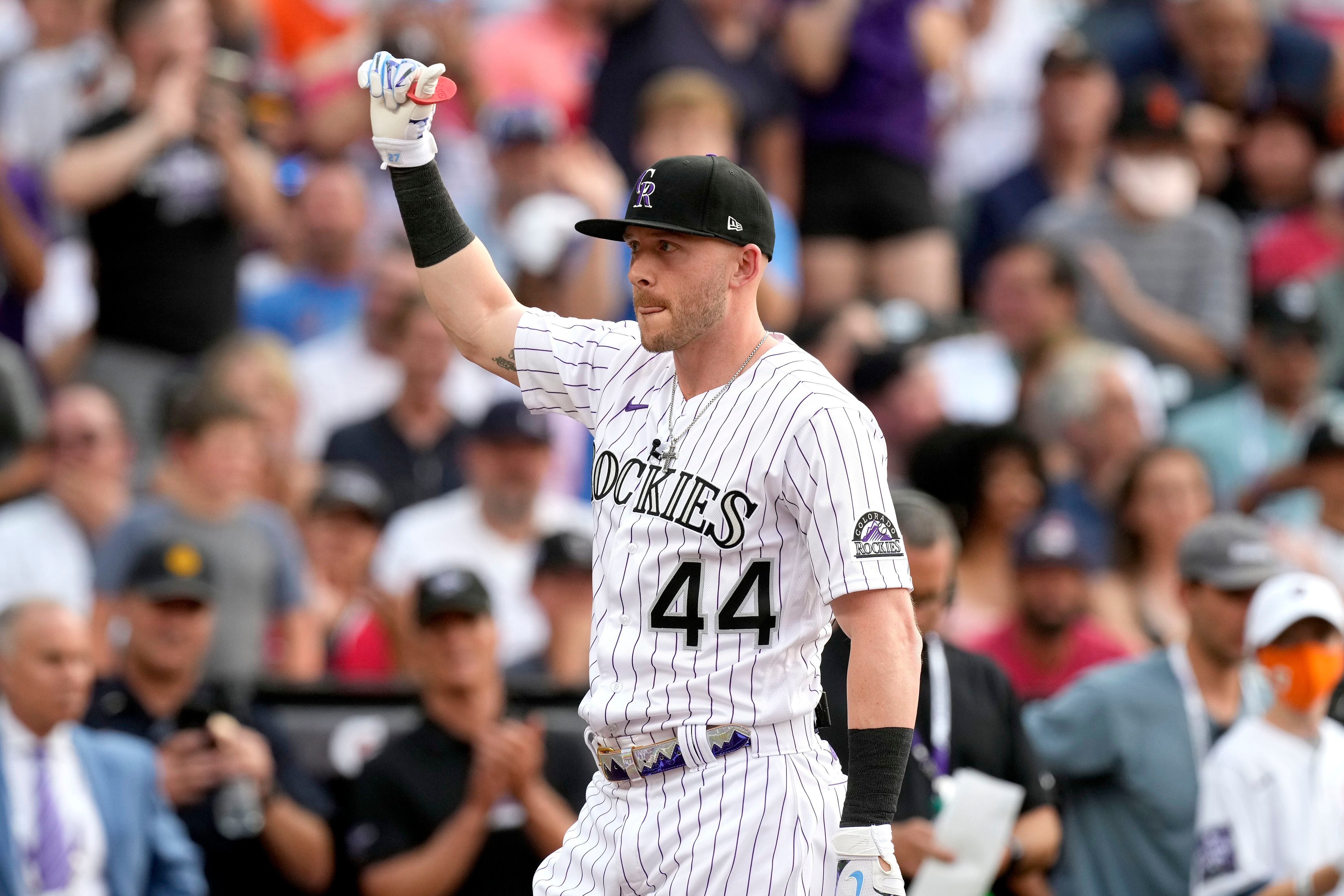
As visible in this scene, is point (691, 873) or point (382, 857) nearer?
point (691, 873)

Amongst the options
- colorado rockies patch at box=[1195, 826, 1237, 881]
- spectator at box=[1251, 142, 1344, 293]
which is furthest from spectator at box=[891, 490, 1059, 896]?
spectator at box=[1251, 142, 1344, 293]

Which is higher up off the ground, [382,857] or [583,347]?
[583,347]

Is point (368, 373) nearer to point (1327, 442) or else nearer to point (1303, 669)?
point (1327, 442)

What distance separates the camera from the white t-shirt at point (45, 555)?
25.3 ft

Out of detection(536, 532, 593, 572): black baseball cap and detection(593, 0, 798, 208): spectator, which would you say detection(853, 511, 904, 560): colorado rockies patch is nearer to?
detection(536, 532, 593, 572): black baseball cap

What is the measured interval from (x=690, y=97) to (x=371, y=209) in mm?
2000

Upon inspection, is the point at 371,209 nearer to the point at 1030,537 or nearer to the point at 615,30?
the point at 615,30

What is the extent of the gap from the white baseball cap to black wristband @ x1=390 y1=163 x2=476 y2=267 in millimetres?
2768

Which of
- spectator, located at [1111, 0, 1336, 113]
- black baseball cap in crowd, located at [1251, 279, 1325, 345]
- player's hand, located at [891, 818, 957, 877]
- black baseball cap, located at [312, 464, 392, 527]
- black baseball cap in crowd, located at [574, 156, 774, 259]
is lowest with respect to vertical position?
player's hand, located at [891, 818, 957, 877]

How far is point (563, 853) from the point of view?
14.0ft

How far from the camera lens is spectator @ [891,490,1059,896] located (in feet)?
17.9

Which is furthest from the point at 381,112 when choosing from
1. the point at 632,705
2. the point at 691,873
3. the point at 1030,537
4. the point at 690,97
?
the point at 690,97

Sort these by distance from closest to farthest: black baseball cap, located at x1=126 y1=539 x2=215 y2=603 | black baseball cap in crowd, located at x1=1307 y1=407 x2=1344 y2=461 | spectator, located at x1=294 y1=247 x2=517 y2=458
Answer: black baseball cap, located at x1=126 y1=539 x2=215 y2=603, black baseball cap in crowd, located at x1=1307 y1=407 x2=1344 y2=461, spectator, located at x1=294 y1=247 x2=517 y2=458

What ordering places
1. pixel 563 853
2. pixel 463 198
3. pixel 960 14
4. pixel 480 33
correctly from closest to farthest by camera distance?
pixel 563 853 → pixel 463 198 → pixel 480 33 → pixel 960 14
